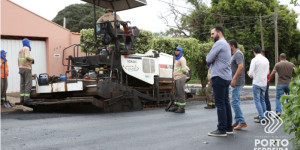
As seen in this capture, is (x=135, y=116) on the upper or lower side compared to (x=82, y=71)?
lower

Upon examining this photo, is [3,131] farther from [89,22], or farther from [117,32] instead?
[89,22]

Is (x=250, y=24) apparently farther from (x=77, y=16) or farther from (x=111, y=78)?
(x=111, y=78)

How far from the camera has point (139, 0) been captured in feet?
36.1

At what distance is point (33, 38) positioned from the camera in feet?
58.5

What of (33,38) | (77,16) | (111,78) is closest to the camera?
(111,78)

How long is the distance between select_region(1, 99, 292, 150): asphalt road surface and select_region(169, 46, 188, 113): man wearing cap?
1.43 meters

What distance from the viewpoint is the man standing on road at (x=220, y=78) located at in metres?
6.42

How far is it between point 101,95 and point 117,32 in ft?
6.41

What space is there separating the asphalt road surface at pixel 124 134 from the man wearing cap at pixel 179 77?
143cm

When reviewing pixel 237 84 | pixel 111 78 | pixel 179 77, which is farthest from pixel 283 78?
pixel 111 78

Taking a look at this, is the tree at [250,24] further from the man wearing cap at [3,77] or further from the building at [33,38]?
the man wearing cap at [3,77]

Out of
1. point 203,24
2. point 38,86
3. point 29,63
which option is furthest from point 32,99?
point 203,24

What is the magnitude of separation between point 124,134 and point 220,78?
1.96 meters

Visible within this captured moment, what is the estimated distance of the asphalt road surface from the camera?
18.3 feet
